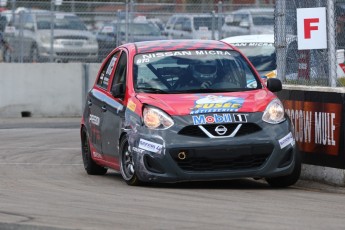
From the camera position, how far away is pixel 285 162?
11.1m

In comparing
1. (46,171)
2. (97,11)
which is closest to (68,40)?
(97,11)

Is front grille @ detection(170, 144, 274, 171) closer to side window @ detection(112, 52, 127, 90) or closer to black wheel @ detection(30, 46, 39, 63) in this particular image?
side window @ detection(112, 52, 127, 90)

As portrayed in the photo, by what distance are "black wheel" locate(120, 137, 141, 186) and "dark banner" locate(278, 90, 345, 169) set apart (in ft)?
6.69

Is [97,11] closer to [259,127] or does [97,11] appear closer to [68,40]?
[68,40]

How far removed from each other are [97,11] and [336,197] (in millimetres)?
16075

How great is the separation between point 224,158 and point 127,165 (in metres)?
1.20

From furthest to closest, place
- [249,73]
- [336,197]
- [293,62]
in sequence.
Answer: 1. [293,62]
2. [249,73]
3. [336,197]

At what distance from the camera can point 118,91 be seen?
11844 millimetres

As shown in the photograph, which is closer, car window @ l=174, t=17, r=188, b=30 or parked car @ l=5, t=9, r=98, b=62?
parked car @ l=5, t=9, r=98, b=62

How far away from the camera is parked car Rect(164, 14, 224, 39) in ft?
84.6

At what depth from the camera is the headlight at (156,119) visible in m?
10.9

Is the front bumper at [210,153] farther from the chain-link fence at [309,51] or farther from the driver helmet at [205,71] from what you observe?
the chain-link fence at [309,51]

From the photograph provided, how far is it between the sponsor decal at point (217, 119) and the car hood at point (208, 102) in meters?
0.07

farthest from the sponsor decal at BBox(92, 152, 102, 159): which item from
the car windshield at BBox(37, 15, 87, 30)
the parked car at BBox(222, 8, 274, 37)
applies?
the parked car at BBox(222, 8, 274, 37)
